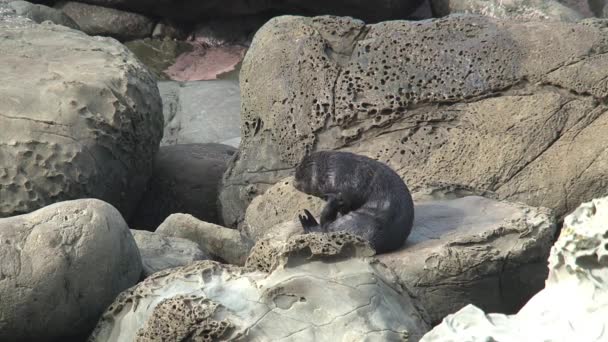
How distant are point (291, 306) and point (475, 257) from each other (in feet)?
6.91

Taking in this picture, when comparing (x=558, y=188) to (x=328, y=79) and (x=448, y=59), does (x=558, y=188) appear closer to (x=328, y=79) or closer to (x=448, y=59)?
(x=448, y=59)

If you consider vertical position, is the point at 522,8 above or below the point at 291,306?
below

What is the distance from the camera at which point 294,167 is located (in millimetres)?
8312

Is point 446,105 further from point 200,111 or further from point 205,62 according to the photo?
point 205,62

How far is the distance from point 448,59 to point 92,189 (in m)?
2.57

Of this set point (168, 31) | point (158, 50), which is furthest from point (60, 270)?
point (168, 31)

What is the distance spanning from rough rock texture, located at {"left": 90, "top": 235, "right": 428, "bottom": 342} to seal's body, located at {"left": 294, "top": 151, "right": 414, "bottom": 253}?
6.26 ft

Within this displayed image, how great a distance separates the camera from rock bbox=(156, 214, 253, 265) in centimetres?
664

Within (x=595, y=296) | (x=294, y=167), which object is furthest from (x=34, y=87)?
(x=595, y=296)

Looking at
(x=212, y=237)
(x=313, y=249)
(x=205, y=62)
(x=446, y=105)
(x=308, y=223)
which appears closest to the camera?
(x=313, y=249)

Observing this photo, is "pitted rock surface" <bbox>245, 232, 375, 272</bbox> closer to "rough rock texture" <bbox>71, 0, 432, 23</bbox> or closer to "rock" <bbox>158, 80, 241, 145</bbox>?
"rock" <bbox>158, 80, 241, 145</bbox>

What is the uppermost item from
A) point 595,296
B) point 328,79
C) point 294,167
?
point 595,296

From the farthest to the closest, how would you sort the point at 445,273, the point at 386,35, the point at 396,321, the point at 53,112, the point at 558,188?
the point at 386,35 < the point at 558,188 < the point at 53,112 < the point at 445,273 < the point at 396,321

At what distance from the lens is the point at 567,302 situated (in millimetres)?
3039
